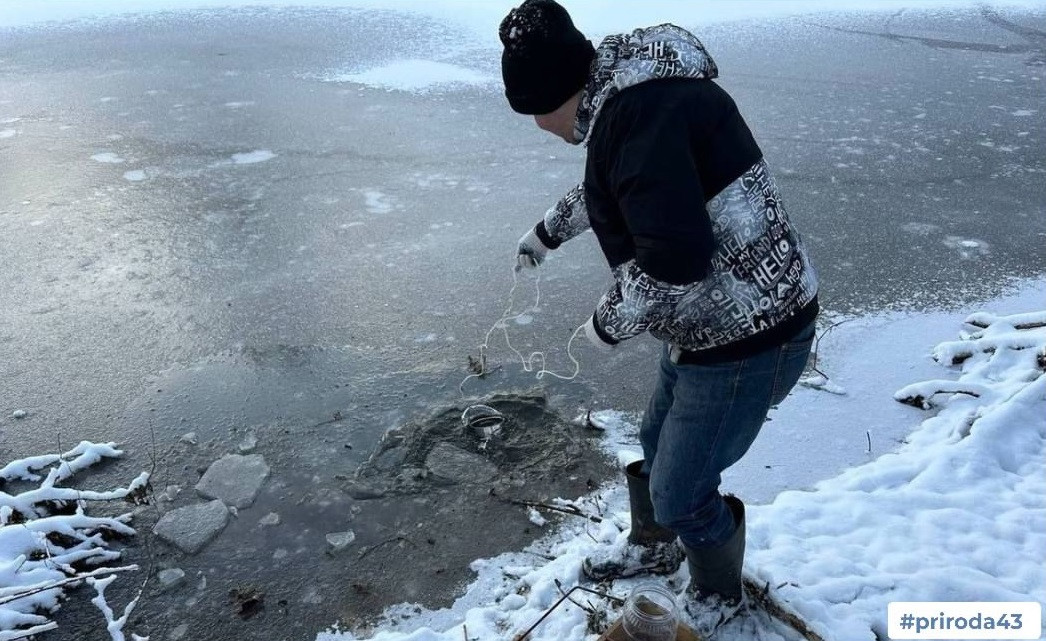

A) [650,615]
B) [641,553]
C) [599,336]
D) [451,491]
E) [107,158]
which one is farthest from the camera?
[107,158]

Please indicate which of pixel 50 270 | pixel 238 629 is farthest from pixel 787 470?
pixel 50 270

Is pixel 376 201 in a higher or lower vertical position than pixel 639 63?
lower

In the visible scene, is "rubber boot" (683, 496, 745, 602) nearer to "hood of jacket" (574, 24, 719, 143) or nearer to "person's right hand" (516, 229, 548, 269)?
"person's right hand" (516, 229, 548, 269)

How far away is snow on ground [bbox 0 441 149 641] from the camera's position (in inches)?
95.6

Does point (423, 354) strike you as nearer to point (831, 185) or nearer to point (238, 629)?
point (238, 629)

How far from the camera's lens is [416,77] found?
328 inches

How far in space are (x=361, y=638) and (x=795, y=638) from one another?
1.36m

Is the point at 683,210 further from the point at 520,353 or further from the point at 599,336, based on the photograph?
the point at 520,353

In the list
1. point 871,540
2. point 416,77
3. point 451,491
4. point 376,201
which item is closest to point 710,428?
point 871,540

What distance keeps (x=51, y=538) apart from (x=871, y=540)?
2.95m

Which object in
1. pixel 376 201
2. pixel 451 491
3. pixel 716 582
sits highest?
pixel 376 201

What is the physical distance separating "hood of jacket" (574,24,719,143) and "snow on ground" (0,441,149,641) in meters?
2.24

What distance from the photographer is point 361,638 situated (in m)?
2.42

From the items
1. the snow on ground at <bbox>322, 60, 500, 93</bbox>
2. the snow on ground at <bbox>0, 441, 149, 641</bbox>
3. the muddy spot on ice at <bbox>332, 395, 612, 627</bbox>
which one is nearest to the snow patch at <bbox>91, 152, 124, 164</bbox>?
the snow on ground at <bbox>322, 60, 500, 93</bbox>
